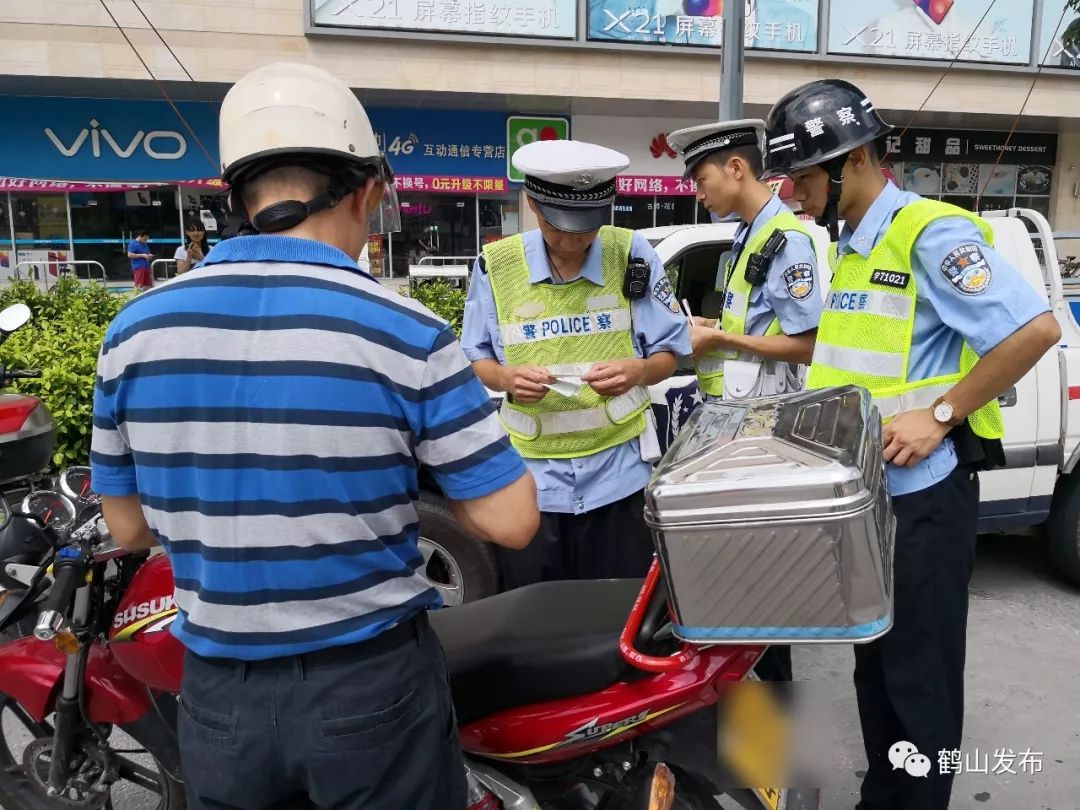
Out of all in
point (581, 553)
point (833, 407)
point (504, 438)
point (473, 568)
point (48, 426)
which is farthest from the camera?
point (473, 568)

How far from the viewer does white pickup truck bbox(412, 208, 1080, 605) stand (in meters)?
3.50

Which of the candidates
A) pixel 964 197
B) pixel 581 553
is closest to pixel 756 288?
pixel 581 553

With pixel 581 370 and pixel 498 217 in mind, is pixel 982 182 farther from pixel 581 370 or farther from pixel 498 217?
pixel 581 370

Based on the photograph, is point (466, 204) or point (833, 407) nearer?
point (833, 407)

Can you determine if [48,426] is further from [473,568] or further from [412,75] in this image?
[412,75]

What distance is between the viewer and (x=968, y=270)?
1.87 meters

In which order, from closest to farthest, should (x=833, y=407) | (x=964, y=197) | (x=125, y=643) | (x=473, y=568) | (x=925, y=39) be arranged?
1. (x=833, y=407)
2. (x=125, y=643)
3. (x=473, y=568)
4. (x=925, y=39)
5. (x=964, y=197)

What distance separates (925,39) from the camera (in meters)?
16.0

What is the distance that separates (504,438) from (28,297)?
7.13 metres

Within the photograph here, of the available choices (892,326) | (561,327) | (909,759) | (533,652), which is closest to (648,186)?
(561,327)

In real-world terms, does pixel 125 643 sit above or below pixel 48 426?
below

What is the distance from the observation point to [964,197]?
→ 19.5 meters

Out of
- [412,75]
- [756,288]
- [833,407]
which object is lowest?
[833,407]

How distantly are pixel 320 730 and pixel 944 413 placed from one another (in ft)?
4.87
